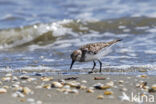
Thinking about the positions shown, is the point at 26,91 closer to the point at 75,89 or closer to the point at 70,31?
the point at 75,89

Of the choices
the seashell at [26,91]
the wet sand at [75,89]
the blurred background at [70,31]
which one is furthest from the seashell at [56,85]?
the blurred background at [70,31]

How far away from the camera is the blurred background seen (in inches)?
366

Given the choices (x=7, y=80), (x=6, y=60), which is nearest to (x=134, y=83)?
(x=7, y=80)

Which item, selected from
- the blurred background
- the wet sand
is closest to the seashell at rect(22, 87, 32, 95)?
the wet sand

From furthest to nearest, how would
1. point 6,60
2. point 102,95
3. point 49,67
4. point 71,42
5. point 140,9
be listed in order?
point 140,9 → point 71,42 → point 6,60 → point 49,67 → point 102,95

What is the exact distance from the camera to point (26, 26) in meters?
15.0

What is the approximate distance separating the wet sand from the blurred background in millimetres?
1273

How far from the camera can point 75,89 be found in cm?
626

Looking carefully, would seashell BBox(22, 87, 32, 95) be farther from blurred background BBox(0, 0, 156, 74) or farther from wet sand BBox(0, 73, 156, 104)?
blurred background BBox(0, 0, 156, 74)

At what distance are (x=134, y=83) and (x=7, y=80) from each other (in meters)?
2.15

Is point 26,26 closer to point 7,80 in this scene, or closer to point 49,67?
point 49,67

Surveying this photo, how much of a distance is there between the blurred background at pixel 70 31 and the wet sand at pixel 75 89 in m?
1.27

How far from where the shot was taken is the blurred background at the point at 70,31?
9303mm

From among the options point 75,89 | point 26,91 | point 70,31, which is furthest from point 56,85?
point 70,31
